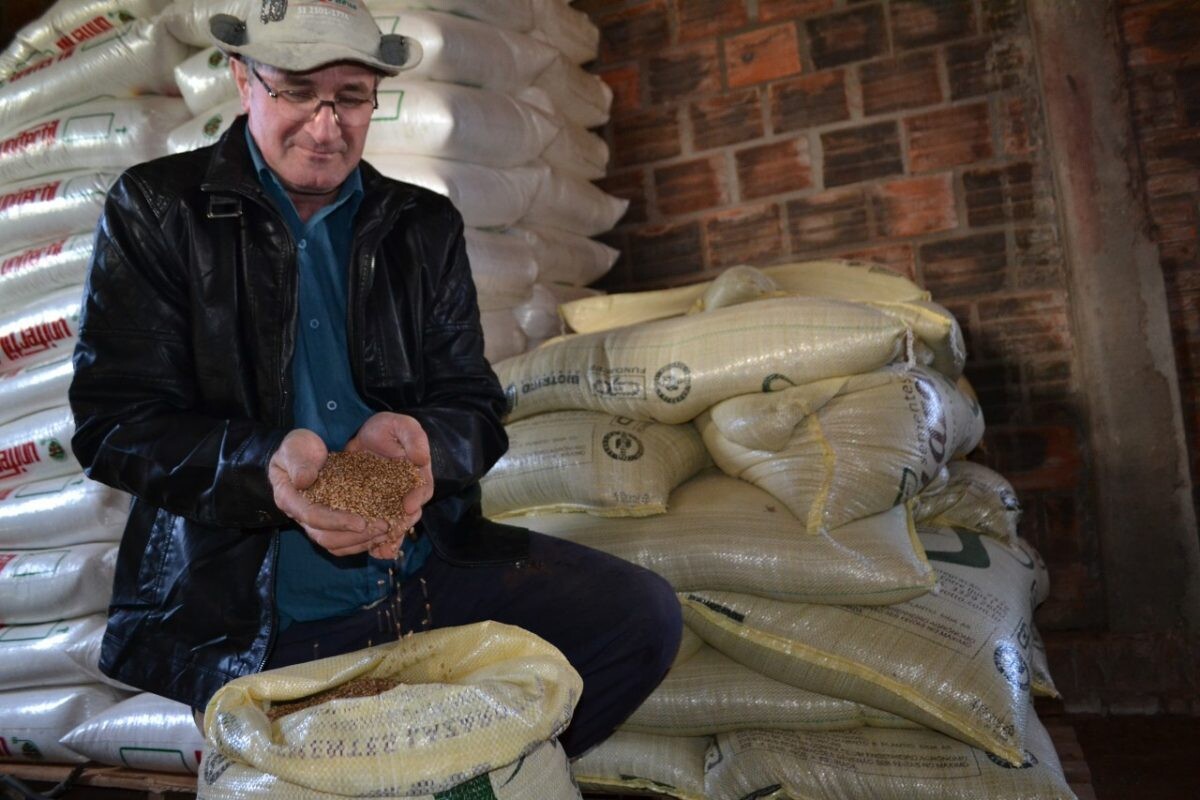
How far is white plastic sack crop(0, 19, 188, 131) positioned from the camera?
2250 mm

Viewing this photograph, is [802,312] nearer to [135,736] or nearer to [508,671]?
[508,671]

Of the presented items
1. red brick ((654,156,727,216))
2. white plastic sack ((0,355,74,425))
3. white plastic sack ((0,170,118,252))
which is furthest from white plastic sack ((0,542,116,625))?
red brick ((654,156,727,216))

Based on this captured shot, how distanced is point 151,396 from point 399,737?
58 cm

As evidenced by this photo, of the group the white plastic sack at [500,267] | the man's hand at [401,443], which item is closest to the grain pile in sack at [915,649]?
the man's hand at [401,443]

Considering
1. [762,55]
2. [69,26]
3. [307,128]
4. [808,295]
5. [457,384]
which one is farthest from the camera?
[762,55]

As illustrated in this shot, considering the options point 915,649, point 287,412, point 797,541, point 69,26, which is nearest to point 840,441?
point 797,541

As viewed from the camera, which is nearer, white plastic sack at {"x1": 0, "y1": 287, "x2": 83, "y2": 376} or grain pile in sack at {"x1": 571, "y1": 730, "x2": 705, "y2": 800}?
grain pile in sack at {"x1": 571, "y1": 730, "x2": 705, "y2": 800}

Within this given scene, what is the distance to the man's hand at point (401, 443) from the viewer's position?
129 cm

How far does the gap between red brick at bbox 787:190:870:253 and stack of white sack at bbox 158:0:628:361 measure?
0.51m

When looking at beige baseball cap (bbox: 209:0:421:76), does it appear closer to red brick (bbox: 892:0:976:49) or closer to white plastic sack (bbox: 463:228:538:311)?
white plastic sack (bbox: 463:228:538:311)

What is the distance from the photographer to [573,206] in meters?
2.59

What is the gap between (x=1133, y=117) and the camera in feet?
7.70

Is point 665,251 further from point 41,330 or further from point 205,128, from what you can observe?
point 41,330

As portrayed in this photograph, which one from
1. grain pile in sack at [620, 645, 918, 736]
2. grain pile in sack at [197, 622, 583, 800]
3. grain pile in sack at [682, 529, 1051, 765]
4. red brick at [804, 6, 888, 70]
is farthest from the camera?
red brick at [804, 6, 888, 70]
